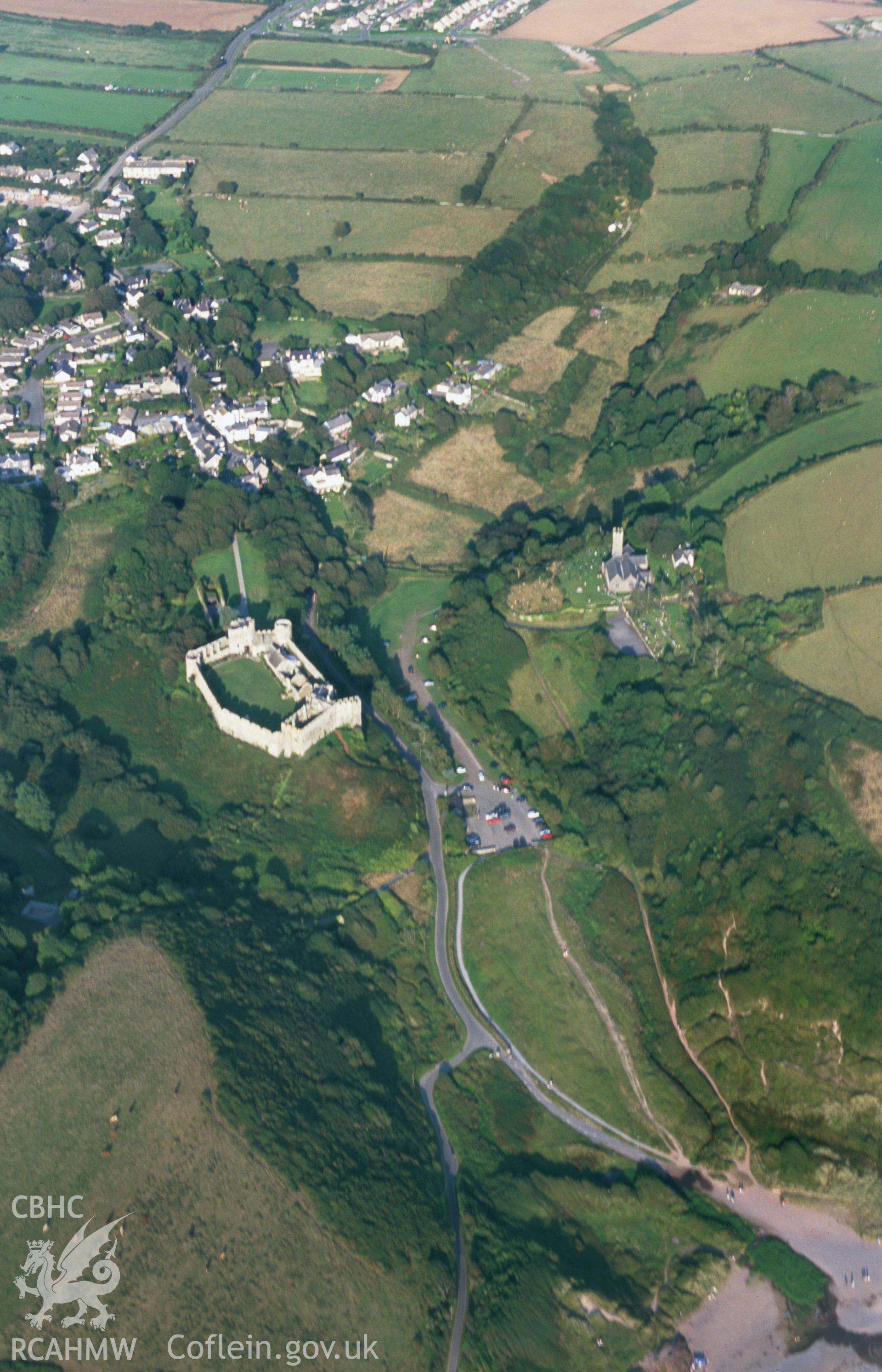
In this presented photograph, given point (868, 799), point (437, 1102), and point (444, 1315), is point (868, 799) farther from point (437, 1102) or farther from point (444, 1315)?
point (444, 1315)

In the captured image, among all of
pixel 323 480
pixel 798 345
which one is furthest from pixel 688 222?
pixel 323 480

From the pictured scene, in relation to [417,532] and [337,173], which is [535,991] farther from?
[337,173]

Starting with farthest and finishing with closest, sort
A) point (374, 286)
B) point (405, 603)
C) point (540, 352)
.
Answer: point (374, 286) < point (540, 352) < point (405, 603)

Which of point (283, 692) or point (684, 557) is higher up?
point (684, 557)

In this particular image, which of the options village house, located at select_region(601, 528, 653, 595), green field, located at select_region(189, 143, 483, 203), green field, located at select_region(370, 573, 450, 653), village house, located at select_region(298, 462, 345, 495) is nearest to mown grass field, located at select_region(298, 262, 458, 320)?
green field, located at select_region(189, 143, 483, 203)

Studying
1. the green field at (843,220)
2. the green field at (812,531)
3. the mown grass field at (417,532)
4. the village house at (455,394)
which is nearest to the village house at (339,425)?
the village house at (455,394)

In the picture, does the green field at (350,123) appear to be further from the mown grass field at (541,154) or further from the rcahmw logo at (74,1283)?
the rcahmw logo at (74,1283)
